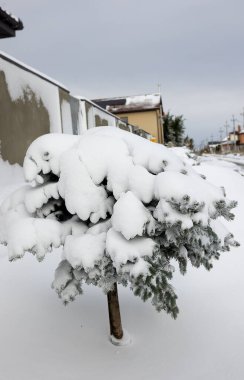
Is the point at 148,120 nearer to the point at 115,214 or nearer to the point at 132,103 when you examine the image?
the point at 132,103

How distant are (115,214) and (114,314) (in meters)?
0.95

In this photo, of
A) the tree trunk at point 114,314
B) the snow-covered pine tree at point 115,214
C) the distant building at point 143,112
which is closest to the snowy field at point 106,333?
the tree trunk at point 114,314

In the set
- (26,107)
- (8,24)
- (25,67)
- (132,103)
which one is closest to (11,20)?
(8,24)

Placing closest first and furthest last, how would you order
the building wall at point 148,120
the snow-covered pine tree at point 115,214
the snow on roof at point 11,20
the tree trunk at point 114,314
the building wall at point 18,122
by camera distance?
the snow-covered pine tree at point 115,214, the tree trunk at point 114,314, the snow on roof at point 11,20, the building wall at point 18,122, the building wall at point 148,120

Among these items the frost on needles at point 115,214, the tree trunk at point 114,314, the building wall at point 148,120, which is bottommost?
the tree trunk at point 114,314

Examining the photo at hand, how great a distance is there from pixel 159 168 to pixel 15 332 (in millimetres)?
1685

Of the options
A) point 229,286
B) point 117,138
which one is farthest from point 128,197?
point 229,286

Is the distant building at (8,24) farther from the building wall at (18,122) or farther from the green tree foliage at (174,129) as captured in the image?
the green tree foliage at (174,129)

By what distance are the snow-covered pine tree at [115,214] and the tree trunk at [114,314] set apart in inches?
13.9

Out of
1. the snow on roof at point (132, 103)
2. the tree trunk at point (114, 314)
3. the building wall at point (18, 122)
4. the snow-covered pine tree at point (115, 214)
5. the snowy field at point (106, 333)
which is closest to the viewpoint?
the snow-covered pine tree at point (115, 214)

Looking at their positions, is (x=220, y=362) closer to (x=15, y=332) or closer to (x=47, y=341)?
(x=47, y=341)

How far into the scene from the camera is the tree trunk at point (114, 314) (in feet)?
8.13

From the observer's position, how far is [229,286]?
138 inches

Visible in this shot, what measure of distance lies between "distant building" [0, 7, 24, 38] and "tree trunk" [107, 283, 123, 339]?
531 centimetres
